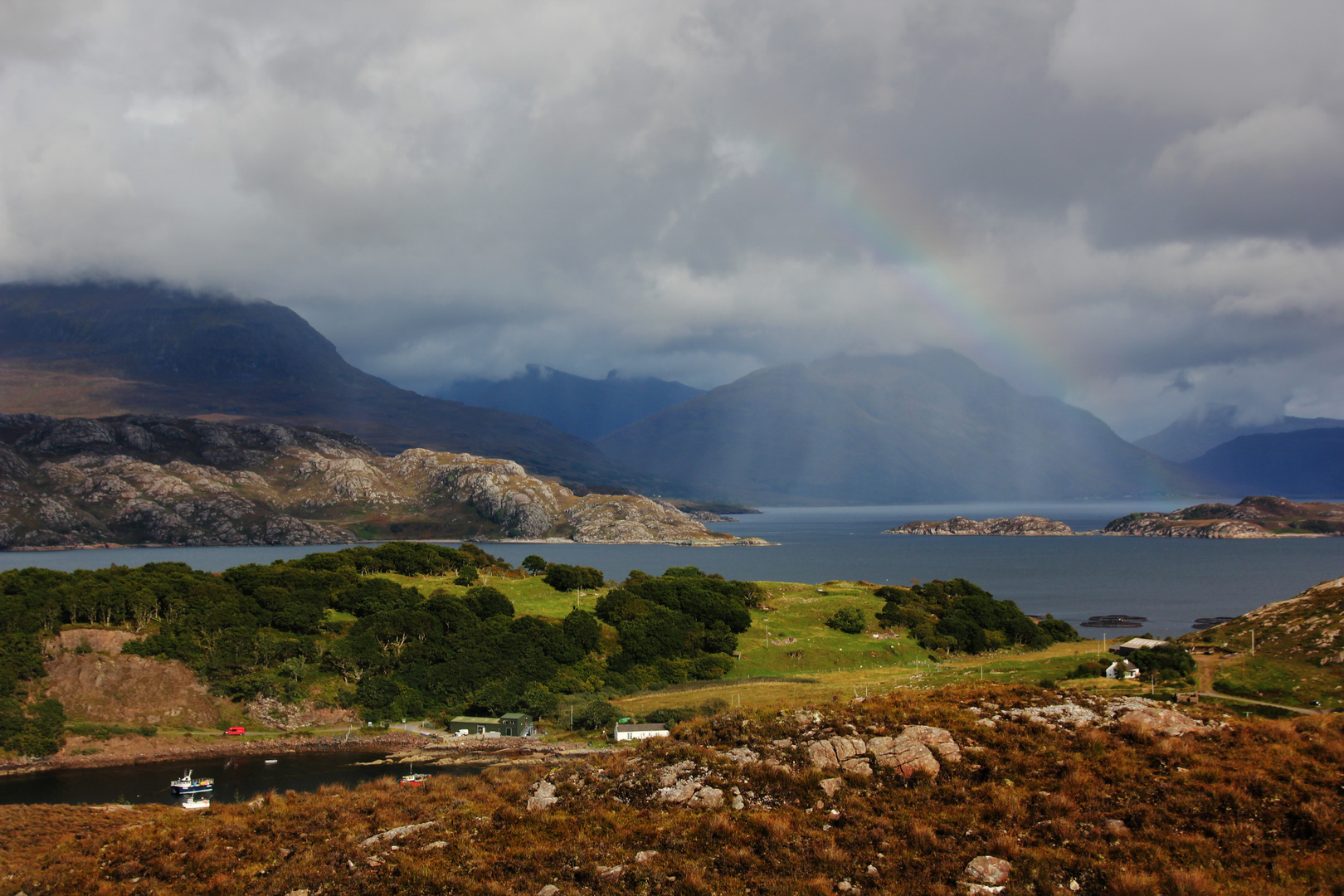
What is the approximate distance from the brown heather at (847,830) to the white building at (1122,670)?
39.3m

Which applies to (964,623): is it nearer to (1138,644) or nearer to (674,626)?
→ (1138,644)

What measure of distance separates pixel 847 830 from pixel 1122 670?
166 feet

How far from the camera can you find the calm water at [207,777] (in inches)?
2069

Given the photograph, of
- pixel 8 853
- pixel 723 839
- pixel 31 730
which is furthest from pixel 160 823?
pixel 31 730

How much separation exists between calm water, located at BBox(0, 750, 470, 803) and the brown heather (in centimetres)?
3694

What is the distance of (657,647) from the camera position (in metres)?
81.7

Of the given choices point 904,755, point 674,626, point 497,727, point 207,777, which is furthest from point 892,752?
point 674,626

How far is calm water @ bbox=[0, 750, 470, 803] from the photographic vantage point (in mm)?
52562

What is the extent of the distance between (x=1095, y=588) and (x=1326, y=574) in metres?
54.0

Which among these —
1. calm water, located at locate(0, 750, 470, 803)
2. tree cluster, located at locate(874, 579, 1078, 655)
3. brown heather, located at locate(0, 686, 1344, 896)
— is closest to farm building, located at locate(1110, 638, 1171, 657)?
tree cluster, located at locate(874, 579, 1078, 655)

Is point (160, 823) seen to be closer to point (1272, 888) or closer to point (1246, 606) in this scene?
point (1272, 888)

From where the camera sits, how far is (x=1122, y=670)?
55.0 metres

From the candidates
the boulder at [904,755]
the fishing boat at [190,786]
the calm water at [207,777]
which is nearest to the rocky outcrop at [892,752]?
the boulder at [904,755]

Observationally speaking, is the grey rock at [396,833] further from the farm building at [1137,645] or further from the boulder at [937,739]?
the farm building at [1137,645]
